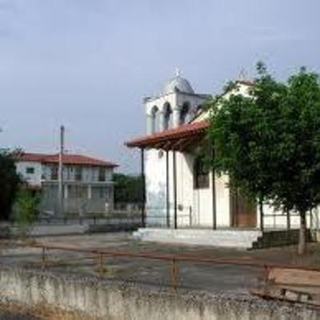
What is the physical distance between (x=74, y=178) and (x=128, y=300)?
83.9 meters

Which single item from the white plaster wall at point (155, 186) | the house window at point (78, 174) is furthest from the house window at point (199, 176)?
the house window at point (78, 174)

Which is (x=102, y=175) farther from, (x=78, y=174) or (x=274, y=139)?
(x=274, y=139)

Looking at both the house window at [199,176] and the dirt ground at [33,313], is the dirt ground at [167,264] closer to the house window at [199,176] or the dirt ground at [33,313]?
the dirt ground at [33,313]

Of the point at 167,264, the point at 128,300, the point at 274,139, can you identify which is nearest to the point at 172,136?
the point at 274,139

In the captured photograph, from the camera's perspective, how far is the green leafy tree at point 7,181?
1496 inches

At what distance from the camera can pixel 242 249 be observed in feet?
83.3

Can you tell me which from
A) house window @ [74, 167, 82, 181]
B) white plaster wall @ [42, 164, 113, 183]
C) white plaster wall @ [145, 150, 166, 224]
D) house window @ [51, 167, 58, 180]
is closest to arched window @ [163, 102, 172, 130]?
white plaster wall @ [145, 150, 166, 224]

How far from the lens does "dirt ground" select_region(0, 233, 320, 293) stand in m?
15.9

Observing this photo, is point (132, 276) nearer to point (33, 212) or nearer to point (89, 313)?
point (89, 313)

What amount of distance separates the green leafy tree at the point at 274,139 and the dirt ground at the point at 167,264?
185cm

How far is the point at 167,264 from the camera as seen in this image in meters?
19.6

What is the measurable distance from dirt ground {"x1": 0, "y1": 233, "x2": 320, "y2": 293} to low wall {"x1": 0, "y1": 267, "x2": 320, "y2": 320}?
1.05 meters

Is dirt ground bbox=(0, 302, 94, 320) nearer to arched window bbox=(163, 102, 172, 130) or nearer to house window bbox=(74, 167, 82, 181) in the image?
arched window bbox=(163, 102, 172, 130)

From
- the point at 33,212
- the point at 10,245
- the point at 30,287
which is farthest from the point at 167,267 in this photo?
the point at 33,212
